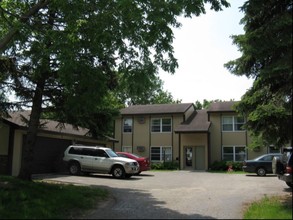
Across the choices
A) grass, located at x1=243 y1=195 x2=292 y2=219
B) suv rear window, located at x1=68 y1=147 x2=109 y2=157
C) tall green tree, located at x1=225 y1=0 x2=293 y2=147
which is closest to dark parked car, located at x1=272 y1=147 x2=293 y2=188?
tall green tree, located at x1=225 y1=0 x2=293 y2=147

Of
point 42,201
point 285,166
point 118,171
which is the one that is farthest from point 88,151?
point 42,201

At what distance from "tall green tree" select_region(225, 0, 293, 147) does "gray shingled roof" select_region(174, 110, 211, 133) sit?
21390 millimetres

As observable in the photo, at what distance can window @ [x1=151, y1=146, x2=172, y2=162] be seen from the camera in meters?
40.1

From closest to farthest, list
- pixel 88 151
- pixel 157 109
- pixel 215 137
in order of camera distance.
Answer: pixel 88 151
pixel 215 137
pixel 157 109

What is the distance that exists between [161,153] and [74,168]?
54.8 feet

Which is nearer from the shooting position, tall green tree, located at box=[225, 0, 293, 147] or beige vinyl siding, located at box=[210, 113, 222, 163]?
tall green tree, located at box=[225, 0, 293, 147]

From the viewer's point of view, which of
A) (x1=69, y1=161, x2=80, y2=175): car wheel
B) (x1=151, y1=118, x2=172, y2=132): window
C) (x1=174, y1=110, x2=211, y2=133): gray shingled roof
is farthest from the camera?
(x1=151, y1=118, x2=172, y2=132): window

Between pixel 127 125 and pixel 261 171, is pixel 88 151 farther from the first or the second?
pixel 127 125

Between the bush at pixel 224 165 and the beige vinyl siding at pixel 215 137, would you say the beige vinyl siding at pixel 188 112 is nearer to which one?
the beige vinyl siding at pixel 215 137

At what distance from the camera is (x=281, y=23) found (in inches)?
463

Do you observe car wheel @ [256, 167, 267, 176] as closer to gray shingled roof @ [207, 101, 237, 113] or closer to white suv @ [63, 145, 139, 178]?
white suv @ [63, 145, 139, 178]

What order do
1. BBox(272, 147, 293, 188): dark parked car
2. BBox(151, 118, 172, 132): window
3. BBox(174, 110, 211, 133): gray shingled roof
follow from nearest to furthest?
BBox(272, 147, 293, 188): dark parked car
BBox(174, 110, 211, 133): gray shingled roof
BBox(151, 118, 172, 132): window

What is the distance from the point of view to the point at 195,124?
3897 centimetres

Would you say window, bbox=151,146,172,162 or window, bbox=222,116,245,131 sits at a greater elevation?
window, bbox=222,116,245,131
